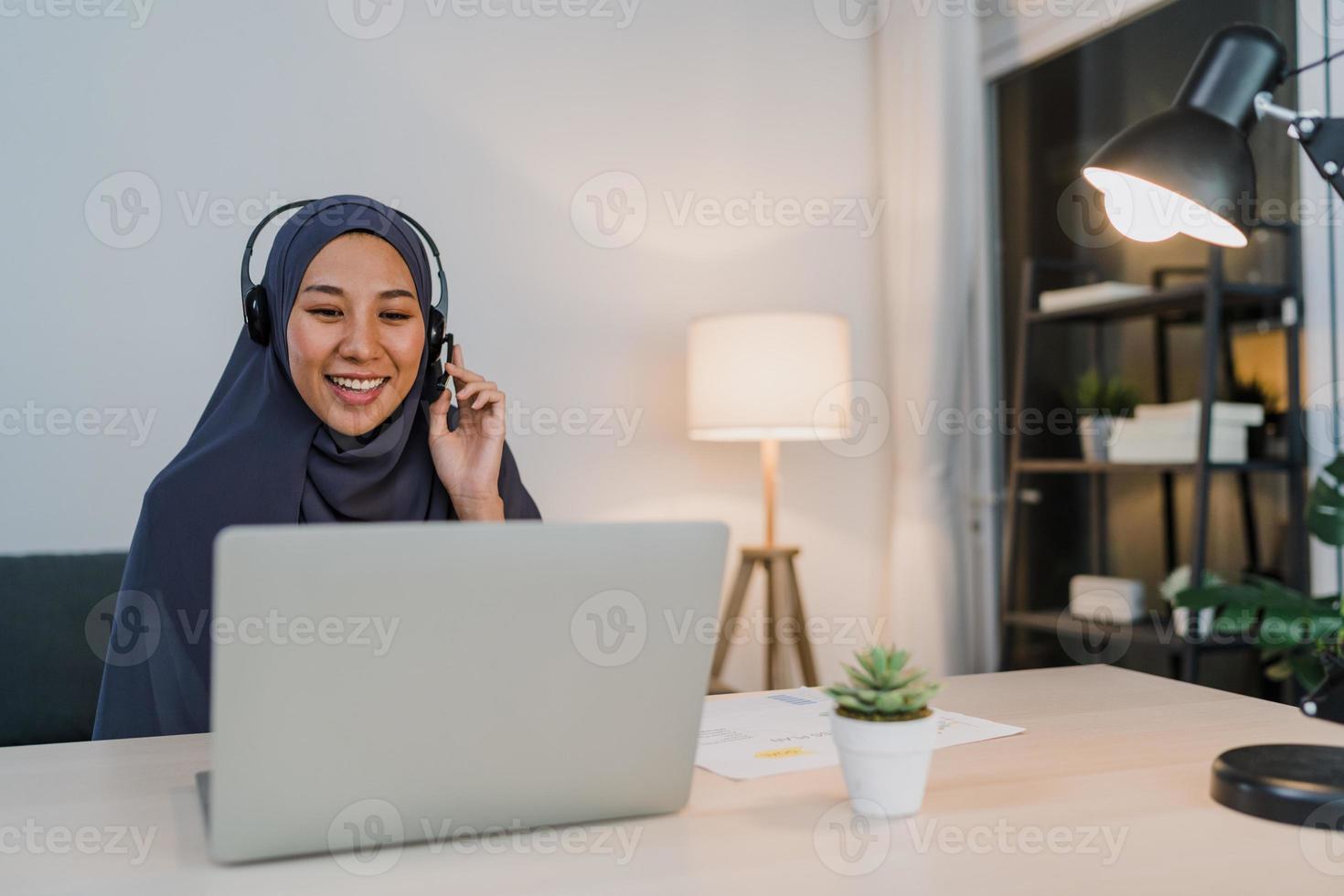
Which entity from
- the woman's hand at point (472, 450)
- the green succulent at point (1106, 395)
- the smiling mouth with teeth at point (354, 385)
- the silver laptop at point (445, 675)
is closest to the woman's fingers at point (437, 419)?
the woman's hand at point (472, 450)

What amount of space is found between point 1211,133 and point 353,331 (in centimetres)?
116

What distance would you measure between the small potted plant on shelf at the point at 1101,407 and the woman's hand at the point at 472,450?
172 centimetres

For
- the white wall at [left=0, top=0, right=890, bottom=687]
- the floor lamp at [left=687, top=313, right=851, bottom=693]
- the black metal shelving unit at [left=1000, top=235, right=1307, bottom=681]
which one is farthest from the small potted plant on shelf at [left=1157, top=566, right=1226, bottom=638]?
the white wall at [left=0, top=0, right=890, bottom=687]

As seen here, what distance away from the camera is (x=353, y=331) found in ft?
5.43

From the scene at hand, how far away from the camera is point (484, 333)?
3.01 m

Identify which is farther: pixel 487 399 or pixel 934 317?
pixel 934 317

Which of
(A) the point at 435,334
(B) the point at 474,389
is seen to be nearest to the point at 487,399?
(B) the point at 474,389

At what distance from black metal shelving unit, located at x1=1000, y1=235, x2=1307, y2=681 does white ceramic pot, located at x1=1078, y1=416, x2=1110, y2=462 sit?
3cm

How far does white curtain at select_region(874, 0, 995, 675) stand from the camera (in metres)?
3.27

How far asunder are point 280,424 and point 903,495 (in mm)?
2103

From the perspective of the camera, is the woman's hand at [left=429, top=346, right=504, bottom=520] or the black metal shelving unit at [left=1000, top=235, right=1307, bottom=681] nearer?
the woman's hand at [left=429, top=346, right=504, bottom=520]

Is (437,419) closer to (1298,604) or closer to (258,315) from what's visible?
(258,315)

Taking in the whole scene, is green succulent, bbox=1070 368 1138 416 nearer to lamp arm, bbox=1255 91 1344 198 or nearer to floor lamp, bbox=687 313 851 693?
floor lamp, bbox=687 313 851 693

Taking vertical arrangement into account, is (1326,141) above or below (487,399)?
above
